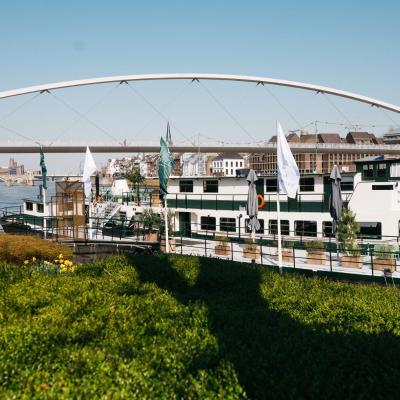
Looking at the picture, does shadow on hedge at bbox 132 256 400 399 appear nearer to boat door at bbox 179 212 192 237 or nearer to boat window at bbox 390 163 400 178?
boat window at bbox 390 163 400 178

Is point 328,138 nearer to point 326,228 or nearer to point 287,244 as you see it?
point 326,228

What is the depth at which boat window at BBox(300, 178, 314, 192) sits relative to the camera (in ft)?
85.1

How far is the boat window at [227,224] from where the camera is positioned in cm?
2858

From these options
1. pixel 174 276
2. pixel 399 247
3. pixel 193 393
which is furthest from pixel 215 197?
pixel 193 393

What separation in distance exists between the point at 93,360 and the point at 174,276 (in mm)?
5962

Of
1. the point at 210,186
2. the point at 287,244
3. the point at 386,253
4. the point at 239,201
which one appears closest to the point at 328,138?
the point at 210,186

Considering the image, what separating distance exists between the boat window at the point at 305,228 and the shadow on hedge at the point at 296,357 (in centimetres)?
1725

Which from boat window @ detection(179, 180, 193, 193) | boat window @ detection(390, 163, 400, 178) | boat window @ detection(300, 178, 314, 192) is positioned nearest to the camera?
boat window @ detection(300, 178, 314, 192)

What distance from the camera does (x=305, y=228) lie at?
1011 inches

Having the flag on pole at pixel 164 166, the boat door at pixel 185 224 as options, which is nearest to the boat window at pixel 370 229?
the flag on pole at pixel 164 166

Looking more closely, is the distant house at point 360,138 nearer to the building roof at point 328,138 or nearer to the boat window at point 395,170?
the building roof at point 328,138

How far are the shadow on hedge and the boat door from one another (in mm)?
22110

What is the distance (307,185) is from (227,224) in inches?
236


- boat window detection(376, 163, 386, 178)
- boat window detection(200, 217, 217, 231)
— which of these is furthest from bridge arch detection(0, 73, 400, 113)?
boat window detection(376, 163, 386, 178)
